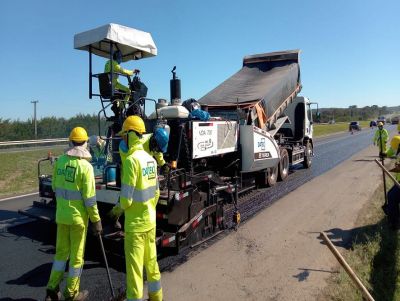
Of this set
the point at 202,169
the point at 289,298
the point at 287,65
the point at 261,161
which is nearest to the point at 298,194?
the point at 261,161

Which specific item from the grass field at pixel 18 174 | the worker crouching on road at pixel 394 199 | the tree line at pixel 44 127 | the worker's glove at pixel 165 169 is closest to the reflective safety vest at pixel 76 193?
the worker's glove at pixel 165 169

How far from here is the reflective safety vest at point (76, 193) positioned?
4250 millimetres

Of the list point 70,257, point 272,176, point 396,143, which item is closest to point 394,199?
point 396,143

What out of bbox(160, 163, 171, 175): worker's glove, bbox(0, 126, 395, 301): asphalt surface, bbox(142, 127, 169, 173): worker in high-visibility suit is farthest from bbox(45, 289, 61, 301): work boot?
bbox(160, 163, 171, 175): worker's glove

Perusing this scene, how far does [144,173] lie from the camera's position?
3.99 meters

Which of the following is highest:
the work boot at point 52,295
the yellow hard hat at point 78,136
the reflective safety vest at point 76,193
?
the yellow hard hat at point 78,136

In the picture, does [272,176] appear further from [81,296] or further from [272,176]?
[81,296]

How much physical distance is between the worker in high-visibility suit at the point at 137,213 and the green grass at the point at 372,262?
7.22 feet

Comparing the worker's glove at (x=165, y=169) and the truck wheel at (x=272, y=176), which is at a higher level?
the worker's glove at (x=165, y=169)

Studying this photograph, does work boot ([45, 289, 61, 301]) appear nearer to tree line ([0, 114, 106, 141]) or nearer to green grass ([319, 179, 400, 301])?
green grass ([319, 179, 400, 301])

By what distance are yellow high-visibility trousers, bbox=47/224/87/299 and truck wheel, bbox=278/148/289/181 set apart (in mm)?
8654

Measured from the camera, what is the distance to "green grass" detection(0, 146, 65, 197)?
40.7 feet

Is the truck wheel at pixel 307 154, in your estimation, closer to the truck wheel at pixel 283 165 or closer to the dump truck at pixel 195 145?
the truck wheel at pixel 283 165

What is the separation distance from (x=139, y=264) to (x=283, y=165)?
366 inches
